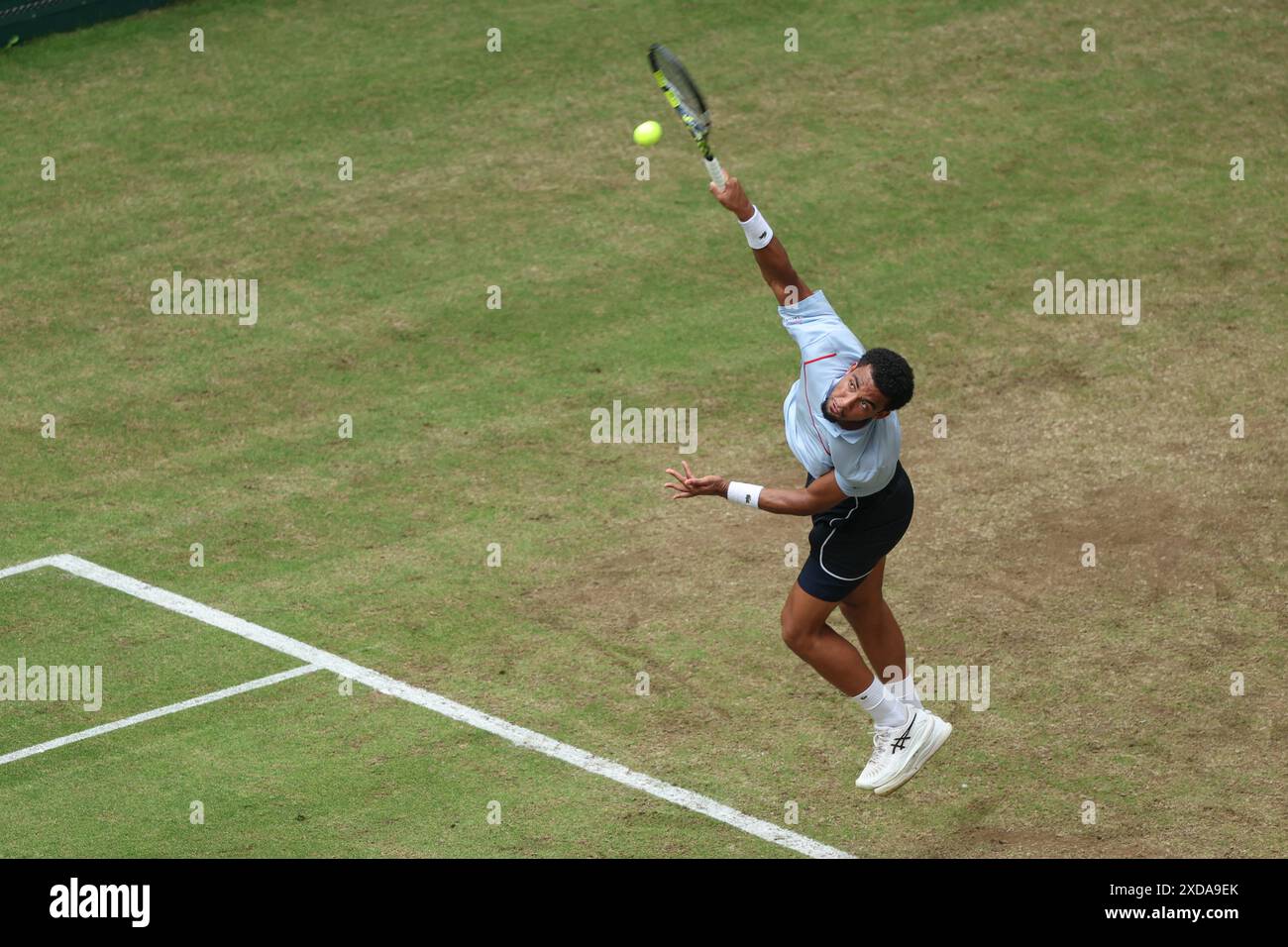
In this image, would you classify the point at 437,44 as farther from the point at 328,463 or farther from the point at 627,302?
the point at 328,463

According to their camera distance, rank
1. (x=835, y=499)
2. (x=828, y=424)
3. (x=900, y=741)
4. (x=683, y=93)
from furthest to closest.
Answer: (x=683, y=93) → (x=900, y=741) → (x=835, y=499) → (x=828, y=424)

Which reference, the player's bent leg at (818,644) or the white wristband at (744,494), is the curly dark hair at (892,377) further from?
the player's bent leg at (818,644)

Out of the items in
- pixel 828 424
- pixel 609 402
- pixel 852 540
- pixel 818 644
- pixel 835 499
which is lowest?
pixel 818 644

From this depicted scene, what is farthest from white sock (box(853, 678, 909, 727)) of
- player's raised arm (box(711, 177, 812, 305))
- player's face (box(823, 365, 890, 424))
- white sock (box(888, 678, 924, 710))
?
player's raised arm (box(711, 177, 812, 305))

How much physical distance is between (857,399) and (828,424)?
0.37 meters

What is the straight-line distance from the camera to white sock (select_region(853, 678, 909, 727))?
9391 mm

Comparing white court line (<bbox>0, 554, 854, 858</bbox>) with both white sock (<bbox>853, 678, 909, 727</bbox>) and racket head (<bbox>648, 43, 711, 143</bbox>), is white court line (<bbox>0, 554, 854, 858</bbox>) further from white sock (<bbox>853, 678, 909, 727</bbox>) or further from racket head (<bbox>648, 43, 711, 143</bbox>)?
racket head (<bbox>648, 43, 711, 143</bbox>)

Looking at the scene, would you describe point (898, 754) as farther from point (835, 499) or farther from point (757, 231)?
point (757, 231)

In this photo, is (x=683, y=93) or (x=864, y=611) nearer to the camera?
(x=864, y=611)

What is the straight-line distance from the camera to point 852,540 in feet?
30.2

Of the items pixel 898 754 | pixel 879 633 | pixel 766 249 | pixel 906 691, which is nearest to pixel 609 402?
pixel 879 633

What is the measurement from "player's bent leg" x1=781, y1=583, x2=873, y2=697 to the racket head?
110 inches

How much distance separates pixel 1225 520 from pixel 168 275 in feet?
34.2

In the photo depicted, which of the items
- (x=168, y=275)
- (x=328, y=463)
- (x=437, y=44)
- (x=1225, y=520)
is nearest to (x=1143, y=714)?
(x=1225, y=520)
